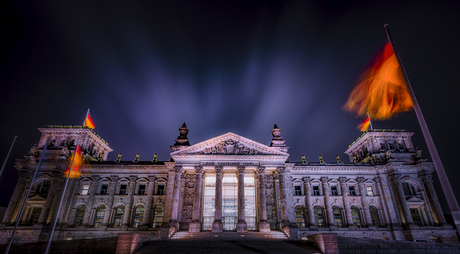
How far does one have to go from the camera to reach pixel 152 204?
41188 mm

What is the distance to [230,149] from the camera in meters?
39.3

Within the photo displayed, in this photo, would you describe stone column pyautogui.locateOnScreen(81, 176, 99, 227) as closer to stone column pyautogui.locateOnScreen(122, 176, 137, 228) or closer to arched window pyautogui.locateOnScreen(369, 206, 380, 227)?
stone column pyautogui.locateOnScreen(122, 176, 137, 228)

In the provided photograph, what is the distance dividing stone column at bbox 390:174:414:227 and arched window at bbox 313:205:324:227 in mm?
12889

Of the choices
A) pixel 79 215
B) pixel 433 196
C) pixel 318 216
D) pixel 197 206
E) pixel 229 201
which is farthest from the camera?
pixel 318 216

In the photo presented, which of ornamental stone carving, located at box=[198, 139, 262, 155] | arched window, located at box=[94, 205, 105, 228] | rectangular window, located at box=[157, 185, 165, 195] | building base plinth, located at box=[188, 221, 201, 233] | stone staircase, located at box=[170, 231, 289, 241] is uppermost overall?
ornamental stone carving, located at box=[198, 139, 262, 155]

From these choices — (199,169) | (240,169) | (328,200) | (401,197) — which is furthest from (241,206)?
(401,197)

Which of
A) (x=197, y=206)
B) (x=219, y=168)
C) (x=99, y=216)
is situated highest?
(x=219, y=168)

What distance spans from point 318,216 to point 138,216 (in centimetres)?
3143

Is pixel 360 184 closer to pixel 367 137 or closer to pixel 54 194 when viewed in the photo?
pixel 367 137

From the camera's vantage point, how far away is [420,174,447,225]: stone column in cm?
→ 3819

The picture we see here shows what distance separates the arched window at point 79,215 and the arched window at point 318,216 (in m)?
40.3

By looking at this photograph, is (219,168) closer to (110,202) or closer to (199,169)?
(199,169)

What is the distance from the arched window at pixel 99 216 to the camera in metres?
40.1

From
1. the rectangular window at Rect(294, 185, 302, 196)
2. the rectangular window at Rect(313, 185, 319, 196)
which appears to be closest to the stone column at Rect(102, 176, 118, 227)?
the rectangular window at Rect(294, 185, 302, 196)
